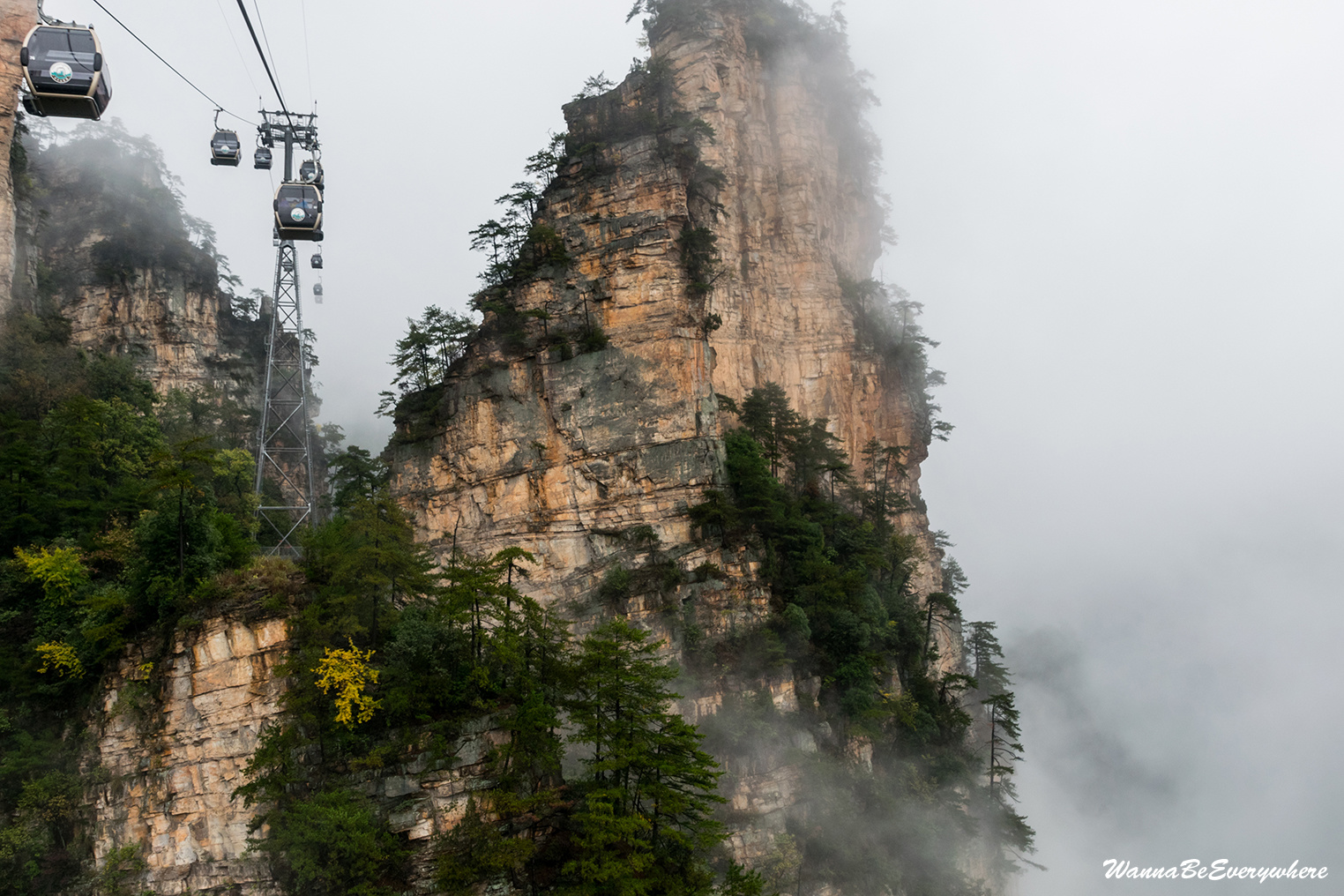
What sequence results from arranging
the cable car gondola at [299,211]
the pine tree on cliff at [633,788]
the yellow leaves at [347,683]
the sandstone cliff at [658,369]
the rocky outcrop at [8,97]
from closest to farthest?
the pine tree on cliff at [633,788] < the yellow leaves at [347,683] < the cable car gondola at [299,211] < the sandstone cliff at [658,369] < the rocky outcrop at [8,97]

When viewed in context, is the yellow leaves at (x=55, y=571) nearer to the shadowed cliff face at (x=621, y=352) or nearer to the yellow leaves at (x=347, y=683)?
the yellow leaves at (x=347, y=683)

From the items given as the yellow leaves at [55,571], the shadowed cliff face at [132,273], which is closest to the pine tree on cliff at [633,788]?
the yellow leaves at [55,571]

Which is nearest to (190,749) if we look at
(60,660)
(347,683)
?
(60,660)

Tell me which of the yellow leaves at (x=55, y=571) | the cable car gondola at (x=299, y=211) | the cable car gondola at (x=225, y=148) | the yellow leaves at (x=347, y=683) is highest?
the cable car gondola at (x=225, y=148)

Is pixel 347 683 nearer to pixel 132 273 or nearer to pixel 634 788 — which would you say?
pixel 634 788

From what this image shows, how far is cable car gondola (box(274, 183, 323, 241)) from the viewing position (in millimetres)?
24719

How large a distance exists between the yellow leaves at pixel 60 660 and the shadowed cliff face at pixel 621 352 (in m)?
14.6

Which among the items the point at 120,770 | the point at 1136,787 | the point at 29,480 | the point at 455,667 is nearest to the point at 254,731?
the point at 120,770

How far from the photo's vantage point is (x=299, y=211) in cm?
2481

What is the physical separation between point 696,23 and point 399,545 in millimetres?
36021

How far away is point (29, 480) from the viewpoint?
91.5 feet

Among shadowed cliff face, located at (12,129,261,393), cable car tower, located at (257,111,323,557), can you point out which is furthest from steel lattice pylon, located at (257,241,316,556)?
shadowed cliff face, located at (12,129,261,393)

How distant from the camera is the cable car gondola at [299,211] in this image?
Result: 2472 cm

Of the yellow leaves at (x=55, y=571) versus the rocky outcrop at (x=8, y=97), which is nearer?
the yellow leaves at (x=55, y=571)
